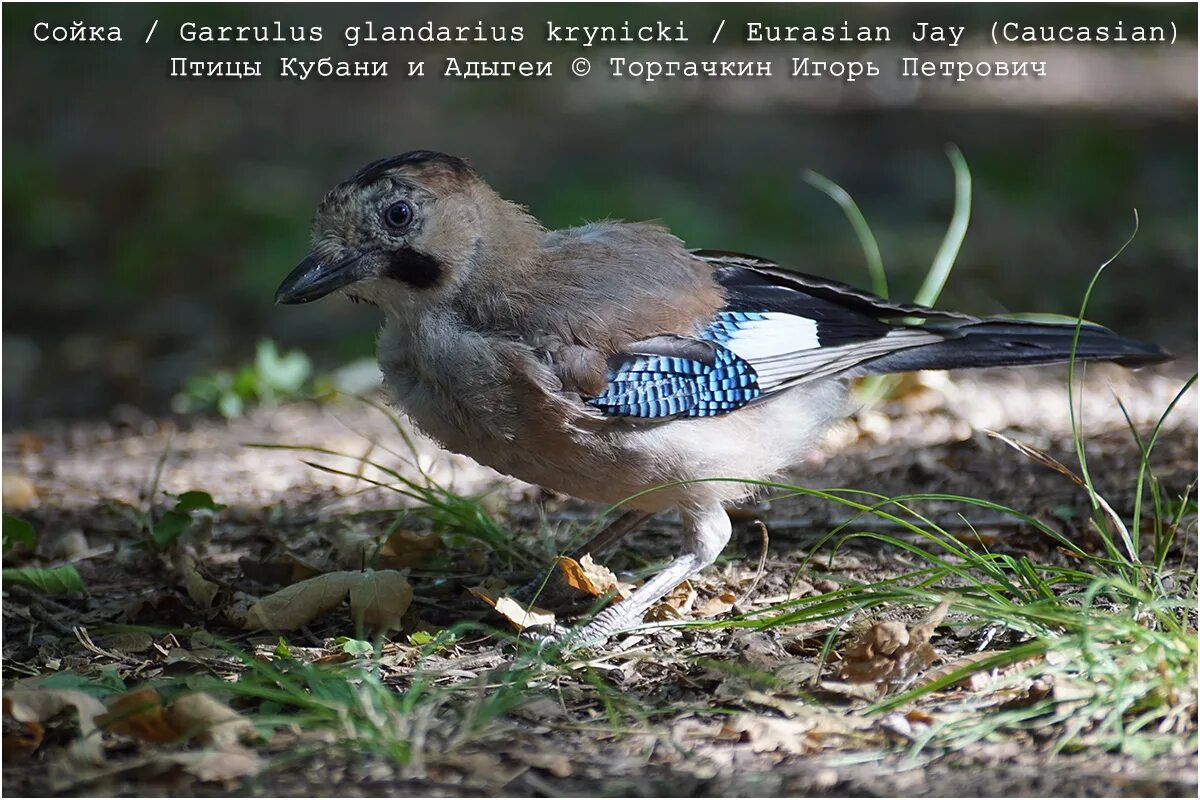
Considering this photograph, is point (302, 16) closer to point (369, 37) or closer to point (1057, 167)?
point (369, 37)

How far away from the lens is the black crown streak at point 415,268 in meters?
3.64

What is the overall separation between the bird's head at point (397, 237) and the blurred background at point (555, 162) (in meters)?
2.97

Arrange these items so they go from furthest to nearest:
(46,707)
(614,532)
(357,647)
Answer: (614,532), (357,647), (46,707)

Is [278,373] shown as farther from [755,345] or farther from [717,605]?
[717,605]

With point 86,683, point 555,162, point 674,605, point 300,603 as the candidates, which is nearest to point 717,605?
point 674,605

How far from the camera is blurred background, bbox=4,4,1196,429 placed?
7363mm

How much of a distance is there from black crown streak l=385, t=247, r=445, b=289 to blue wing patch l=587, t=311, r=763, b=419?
1.80ft

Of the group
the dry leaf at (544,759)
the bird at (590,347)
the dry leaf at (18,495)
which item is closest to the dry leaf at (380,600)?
the bird at (590,347)

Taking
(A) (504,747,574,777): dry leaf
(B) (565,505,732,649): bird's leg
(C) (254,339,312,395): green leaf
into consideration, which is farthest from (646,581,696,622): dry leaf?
(C) (254,339,312,395): green leaf

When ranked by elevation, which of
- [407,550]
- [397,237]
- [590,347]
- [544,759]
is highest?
[397,237]

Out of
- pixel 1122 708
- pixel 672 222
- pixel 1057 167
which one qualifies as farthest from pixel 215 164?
pixel 1122 708

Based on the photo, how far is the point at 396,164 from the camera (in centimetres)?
361

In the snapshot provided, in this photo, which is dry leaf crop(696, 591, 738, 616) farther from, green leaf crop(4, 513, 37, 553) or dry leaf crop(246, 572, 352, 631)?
green leaf crop(4, 513, 37, 553)

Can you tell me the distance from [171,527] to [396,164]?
1276mm
